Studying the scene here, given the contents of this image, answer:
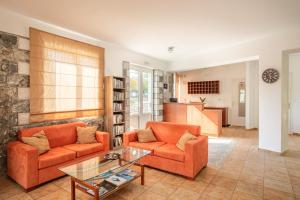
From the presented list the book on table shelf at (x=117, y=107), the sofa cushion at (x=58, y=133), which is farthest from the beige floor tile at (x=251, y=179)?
the sofa cushion at (x=58, y=133)

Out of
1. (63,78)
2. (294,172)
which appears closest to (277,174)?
(294,172)

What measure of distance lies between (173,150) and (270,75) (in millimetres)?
3127

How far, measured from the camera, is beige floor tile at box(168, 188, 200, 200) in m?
2.34

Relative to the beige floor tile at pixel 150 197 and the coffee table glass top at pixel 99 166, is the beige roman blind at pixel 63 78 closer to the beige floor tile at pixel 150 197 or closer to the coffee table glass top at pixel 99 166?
the coffee table glass top at pixel 99 166

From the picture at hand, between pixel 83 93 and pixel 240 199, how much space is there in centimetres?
368

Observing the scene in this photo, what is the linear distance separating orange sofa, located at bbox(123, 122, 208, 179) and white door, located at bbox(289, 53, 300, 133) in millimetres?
5130

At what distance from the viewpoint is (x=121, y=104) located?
4691 mm

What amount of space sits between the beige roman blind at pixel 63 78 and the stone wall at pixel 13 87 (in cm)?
11

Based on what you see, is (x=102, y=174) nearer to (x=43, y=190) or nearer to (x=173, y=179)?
(x=43, y=190)

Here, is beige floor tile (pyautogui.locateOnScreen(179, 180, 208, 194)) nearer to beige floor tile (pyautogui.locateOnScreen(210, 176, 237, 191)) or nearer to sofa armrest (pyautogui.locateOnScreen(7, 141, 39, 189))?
beige floor tile (pyautogui.locateOnScreen(210, 176, 237, 191))

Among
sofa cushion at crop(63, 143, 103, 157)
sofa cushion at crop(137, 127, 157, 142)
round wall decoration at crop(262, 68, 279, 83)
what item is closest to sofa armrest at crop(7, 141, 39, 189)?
sofa cushion at crop(63, 143, 103, 157)

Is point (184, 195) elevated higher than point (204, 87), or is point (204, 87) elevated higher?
point (204, 87)

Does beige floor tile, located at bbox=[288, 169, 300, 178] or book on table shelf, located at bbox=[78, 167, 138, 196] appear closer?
book on table shelf, located at bbox=[78, 167, 138, 196]

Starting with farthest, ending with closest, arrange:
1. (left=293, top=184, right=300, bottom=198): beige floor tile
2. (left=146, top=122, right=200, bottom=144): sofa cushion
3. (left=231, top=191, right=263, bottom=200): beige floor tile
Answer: (left=146, top=122, right=200, bottom=144): sofa cushion, (left=293, top=184, right=300, bottom=198): beige floor tile, (left=231, top=191, right=263, bottom=200): beige floor tile
